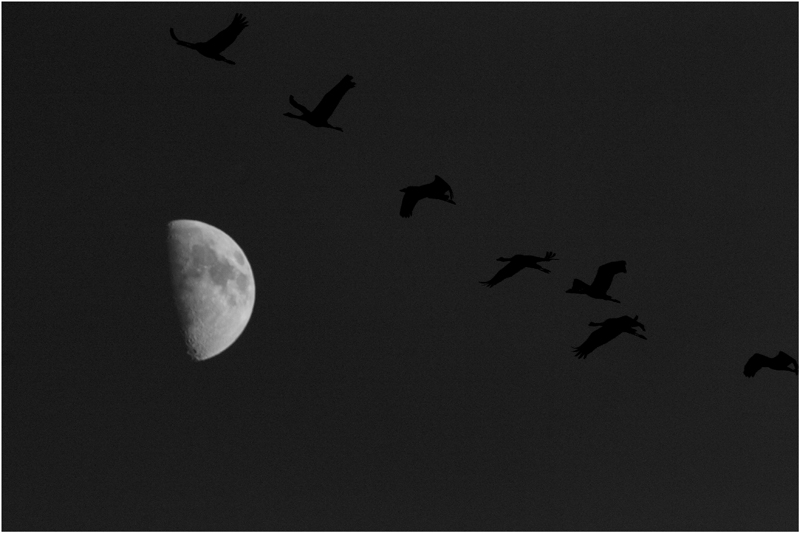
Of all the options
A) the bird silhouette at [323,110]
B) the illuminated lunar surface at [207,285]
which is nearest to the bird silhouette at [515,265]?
the bird silhouette at [323,110]

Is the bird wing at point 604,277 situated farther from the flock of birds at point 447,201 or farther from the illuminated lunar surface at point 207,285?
the illuminated lunar surface at point 207,285

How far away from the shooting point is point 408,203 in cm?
3228

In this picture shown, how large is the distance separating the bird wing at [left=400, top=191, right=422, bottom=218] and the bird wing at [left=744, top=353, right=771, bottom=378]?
9.46 m

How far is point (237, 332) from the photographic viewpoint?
4775cm

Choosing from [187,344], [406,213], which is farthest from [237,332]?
[406,213]

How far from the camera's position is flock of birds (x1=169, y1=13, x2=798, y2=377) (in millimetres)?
29844

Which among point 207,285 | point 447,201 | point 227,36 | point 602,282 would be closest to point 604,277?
point 602,282

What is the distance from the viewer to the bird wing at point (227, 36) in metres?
29.3

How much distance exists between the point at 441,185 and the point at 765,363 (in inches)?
396

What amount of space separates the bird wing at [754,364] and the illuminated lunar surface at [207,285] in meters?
18.0

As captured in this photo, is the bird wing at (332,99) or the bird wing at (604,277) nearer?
the bird wing at (332,99)

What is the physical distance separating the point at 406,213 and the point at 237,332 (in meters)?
16.7

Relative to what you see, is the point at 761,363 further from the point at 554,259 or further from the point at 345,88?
the point at 345,88

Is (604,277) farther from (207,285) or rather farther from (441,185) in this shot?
(207,285)
